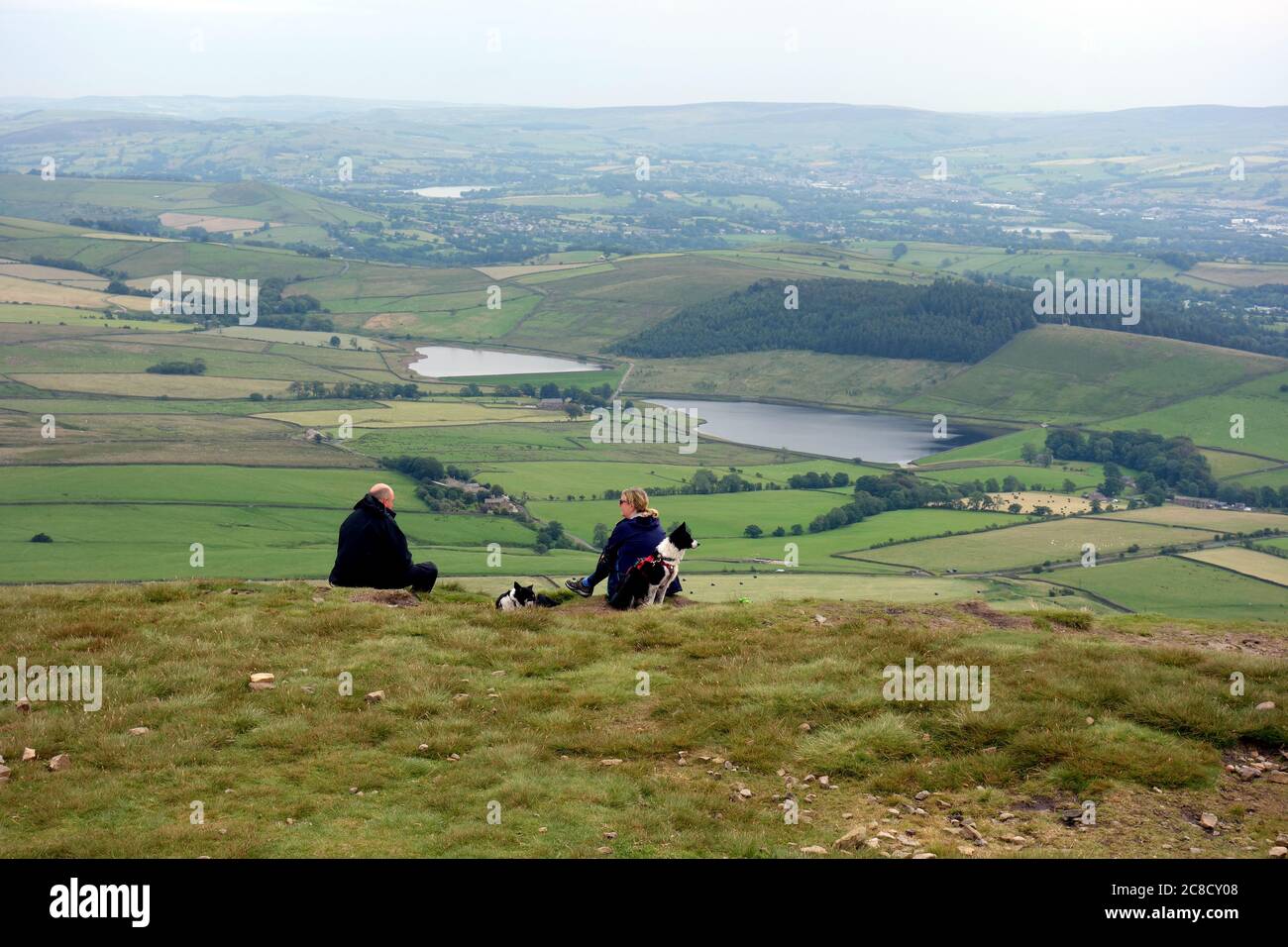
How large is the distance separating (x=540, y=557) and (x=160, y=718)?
208 feet

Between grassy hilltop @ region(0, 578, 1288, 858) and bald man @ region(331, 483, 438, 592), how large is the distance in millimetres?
1928

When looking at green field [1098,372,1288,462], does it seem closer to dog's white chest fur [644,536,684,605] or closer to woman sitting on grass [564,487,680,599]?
dog's white chest fur [644,536,684,605]

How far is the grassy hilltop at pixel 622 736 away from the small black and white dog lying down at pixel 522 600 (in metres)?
0.69

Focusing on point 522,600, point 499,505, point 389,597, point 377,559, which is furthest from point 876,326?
point 389,597

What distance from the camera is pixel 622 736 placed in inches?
574

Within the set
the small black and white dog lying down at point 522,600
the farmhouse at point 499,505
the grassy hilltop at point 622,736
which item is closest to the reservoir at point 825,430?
the farmhouse at point 499,505

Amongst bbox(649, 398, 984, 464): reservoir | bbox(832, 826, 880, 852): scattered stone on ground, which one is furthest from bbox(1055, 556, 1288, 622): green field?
bbox(832, 826, 880, 852): scattered stone on ground

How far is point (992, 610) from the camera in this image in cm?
2055

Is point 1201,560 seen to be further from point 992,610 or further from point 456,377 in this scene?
point 456,377

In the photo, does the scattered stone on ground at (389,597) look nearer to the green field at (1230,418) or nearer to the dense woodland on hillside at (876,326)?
the green field at (1230,418)

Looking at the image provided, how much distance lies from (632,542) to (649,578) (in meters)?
0.69

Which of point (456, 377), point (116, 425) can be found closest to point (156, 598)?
point (116, 425)

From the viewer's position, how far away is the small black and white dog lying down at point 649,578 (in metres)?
20.2

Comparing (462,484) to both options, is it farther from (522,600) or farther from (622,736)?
(622,736)
